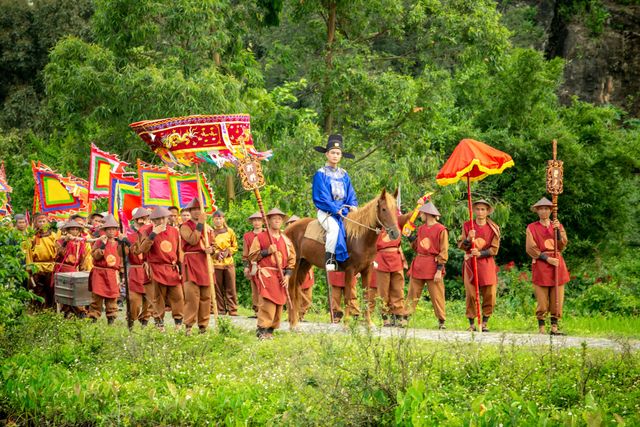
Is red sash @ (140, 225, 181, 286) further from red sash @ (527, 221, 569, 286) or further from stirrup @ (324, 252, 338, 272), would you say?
red sash @ (527, 221, 569, 286)

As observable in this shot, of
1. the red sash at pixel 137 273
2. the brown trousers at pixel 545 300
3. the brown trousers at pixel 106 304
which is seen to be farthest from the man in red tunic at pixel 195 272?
the brown trousers at pixel 545 300

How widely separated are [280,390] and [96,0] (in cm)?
1614

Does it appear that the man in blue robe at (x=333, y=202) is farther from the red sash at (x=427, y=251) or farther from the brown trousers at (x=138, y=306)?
the brown trousers at (x=138, y=306)

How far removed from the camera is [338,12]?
2644 cm

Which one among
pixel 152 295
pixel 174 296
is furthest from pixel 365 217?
pixel 152 295

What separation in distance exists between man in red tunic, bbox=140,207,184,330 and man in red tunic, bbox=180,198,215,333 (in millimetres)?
558

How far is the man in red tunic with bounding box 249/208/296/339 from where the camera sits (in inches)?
570

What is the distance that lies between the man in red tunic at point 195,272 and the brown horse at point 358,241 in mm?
1421

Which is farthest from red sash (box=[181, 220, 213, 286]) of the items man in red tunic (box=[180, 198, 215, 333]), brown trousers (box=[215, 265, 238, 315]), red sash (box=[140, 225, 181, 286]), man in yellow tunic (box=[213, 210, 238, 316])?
brown trousers (box=[215, 265, 238, 315])

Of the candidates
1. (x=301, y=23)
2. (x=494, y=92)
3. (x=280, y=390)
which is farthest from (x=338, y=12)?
(x=280, y=390)

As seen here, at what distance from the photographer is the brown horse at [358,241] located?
15023 millimetres

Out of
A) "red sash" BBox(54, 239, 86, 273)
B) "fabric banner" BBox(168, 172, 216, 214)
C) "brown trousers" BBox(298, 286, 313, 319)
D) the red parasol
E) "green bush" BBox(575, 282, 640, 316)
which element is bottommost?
"green bush" BBox(575, 282, 640, 316)

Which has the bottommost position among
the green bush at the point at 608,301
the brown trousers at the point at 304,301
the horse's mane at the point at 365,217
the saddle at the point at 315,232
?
the green bush at the point at 608,301

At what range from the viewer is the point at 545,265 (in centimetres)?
1551
